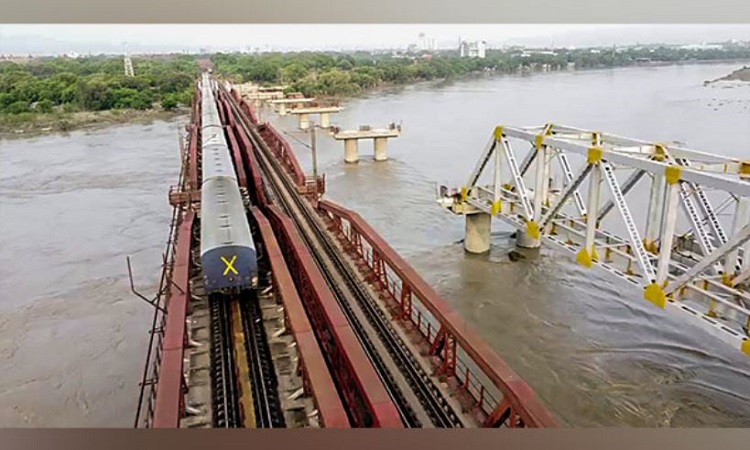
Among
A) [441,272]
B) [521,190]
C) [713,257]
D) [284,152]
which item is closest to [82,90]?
[284,152]

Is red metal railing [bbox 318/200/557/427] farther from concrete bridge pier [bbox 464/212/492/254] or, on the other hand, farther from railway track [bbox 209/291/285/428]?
concrete bridge pier [bbox 464/212/492/254]

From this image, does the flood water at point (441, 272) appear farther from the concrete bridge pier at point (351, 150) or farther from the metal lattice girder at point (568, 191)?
the metal lattice girder at point (568, 191)

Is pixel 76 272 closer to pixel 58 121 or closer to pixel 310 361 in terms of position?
pixel 58 121

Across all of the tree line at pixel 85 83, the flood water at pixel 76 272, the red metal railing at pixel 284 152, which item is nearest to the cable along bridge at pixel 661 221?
the red metal railing at pixel 284 152

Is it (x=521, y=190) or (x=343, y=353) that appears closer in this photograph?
(x=343, y=353)

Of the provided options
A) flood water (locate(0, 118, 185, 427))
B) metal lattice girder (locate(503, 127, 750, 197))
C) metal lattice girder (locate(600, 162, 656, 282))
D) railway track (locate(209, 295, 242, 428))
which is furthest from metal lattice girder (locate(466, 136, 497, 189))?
flood water (locate(0, 118, 185, 427))

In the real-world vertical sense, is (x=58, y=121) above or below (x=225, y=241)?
above

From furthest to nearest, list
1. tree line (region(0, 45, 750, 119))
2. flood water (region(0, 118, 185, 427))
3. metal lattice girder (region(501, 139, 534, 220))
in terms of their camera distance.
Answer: metal lattice girder (region(501, 139, 534, 220)) < tree line (region(0, 45, 750, 119)) < flood water (region(0, 118, 185, 427))
